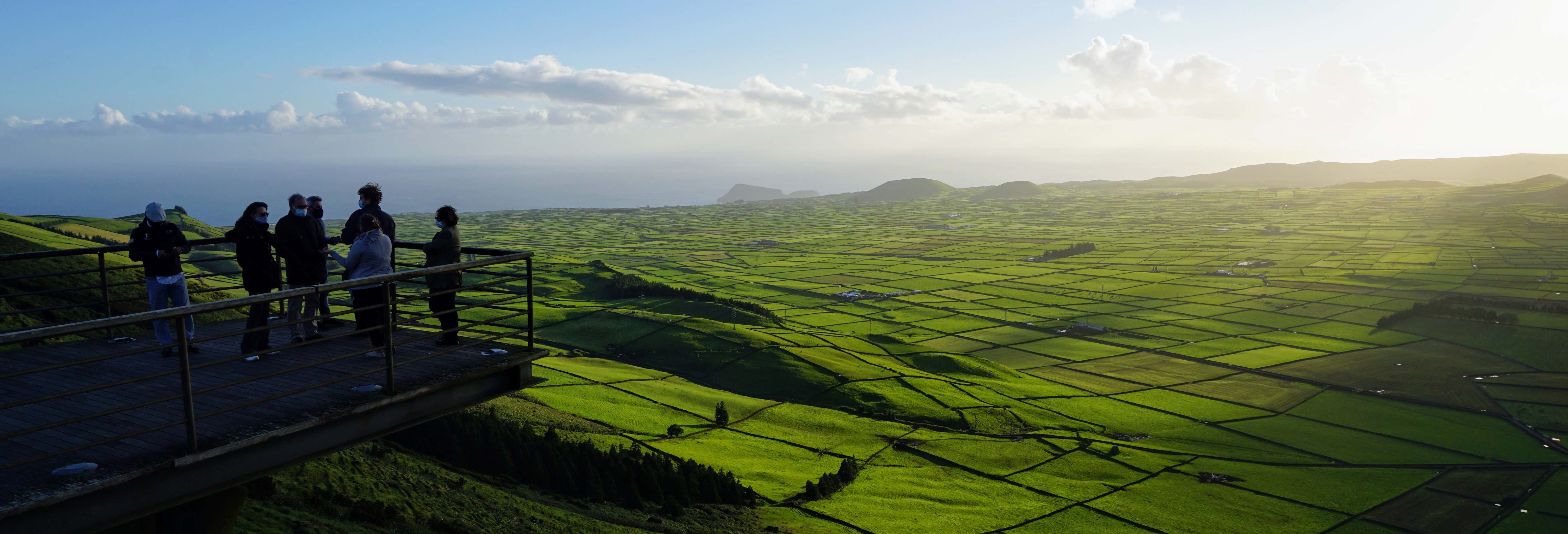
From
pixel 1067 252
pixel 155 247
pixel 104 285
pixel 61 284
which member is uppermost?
pixel 155 247

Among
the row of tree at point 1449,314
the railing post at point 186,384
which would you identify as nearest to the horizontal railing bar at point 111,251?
the railing post at point 186,384

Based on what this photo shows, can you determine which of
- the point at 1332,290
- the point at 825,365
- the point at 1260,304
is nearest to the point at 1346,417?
the point at 825,365

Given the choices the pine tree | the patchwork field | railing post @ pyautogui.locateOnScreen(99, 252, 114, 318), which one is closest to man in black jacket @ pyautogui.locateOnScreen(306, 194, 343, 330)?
railing post @ pyautogui.locateOnScreen(99, 252, 114, 318)

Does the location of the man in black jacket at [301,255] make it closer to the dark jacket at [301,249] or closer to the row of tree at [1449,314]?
the dark jacket at [301,249]

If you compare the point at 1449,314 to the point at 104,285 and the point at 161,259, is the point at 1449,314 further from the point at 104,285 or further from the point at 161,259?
the point at 104,285

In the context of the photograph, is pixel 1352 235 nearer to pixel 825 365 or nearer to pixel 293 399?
pixel 825 365

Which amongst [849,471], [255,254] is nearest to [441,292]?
[255,254]

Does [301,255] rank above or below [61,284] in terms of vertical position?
above

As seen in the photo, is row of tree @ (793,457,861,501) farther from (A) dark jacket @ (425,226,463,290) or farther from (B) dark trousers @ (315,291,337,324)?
(A) dark jacket @ (425,226,463,290)
